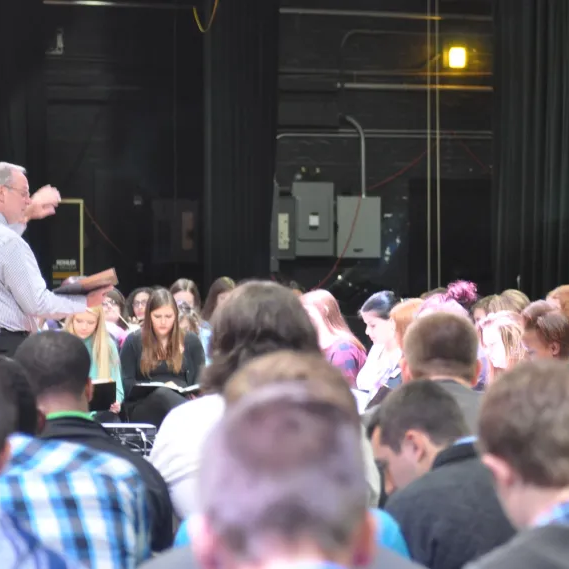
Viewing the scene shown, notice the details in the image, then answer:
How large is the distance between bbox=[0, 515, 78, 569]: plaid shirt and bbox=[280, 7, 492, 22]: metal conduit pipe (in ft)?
28.0

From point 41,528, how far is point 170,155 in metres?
7.91

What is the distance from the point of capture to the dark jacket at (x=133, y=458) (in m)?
2.04

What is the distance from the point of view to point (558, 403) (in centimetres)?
132

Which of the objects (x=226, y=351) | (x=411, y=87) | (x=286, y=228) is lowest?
(x=226, y=351)

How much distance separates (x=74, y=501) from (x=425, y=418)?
696mm

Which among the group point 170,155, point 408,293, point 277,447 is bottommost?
point 408,293

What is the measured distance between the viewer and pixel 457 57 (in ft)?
32.3

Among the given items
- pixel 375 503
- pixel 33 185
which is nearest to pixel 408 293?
pixel 33 185

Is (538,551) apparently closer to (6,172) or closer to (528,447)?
(528,447)

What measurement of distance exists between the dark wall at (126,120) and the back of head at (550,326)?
19.8 feet

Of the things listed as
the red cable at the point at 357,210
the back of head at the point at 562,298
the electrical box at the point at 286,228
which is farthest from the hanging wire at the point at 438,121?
the back of head at the point at 562,298

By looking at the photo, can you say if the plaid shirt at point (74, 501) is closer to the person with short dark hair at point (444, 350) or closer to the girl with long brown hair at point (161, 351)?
the person with short dark hair at point (444, 350)

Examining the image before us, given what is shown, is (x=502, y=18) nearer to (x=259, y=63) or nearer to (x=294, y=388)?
(x=259, y=63)

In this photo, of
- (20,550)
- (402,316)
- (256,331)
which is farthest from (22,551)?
(402,316)
